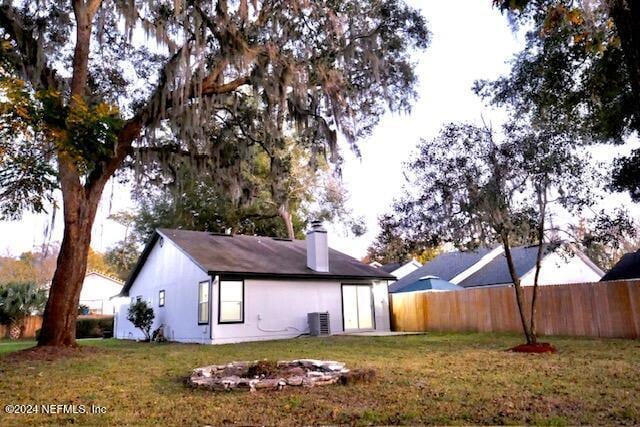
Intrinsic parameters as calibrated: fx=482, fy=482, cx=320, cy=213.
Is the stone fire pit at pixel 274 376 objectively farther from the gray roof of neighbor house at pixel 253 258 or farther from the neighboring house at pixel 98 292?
the neighboring house at pixel 98 292

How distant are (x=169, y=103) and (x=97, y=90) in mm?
2621

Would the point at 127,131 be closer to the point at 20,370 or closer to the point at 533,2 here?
the point at 20,370

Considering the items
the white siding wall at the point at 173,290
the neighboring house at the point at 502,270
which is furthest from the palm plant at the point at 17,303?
the neighboring house at the point at 502,270

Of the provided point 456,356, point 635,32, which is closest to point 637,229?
point 456,356

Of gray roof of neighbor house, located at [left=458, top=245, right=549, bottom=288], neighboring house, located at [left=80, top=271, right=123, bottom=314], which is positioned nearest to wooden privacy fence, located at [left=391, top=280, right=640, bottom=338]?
gray roof of neighbor house, located at [left=458, top=245, right=549, bottom=288]

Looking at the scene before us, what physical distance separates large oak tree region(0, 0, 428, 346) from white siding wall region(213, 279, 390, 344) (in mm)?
4178

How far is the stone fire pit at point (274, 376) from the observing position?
5.16 m

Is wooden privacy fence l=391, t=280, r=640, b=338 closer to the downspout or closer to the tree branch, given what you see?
the downspout

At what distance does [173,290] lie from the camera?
1533 centimetres

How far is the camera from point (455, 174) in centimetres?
930

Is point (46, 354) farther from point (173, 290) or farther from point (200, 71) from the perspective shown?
point (173, 290)

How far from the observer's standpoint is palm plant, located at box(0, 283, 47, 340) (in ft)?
63.6

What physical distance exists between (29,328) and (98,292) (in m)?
13.2

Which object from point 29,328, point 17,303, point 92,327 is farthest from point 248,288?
point 29,328
